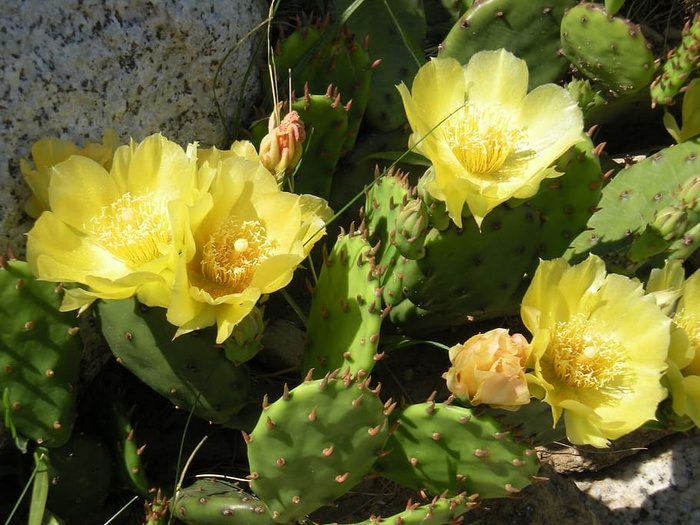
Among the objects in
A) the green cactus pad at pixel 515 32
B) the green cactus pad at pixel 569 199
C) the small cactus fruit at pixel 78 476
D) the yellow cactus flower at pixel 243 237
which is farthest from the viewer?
the green cactus pad at pixel 515 32

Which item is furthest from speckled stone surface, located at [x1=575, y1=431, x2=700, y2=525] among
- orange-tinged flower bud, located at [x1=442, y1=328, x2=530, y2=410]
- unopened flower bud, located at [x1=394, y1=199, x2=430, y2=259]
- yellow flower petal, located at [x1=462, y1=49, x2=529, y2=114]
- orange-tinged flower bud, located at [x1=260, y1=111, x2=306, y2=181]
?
orange-tinged flower bud, located at [x1=260, y1=111, x2=306, y2=181]

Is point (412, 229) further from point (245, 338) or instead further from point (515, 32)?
point (515, 32)

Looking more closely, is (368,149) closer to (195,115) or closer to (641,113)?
(195,115)

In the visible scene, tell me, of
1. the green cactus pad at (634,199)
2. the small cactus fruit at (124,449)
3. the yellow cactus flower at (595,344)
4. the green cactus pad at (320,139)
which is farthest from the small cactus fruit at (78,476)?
the green cactus pad at (634,199)

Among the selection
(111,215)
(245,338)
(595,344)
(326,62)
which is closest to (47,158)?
(111,215)

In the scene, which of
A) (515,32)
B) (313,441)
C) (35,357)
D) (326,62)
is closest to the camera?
(313,441)

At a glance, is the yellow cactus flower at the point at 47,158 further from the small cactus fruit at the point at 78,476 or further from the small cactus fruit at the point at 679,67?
the small cactus fruit at the point at 679,67

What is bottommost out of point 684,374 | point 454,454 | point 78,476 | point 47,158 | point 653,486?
point 653,486

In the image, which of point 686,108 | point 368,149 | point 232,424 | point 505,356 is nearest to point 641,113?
point 686,108
